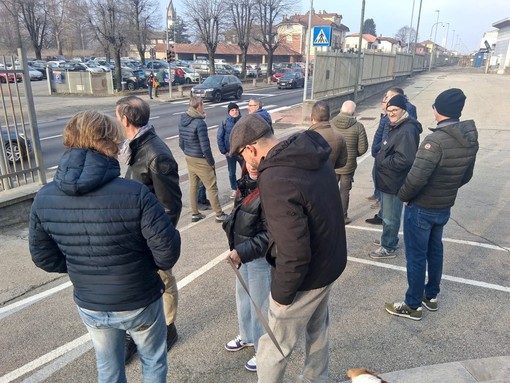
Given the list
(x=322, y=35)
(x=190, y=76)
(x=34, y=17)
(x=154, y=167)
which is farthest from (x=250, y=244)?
(x=34, y=17)

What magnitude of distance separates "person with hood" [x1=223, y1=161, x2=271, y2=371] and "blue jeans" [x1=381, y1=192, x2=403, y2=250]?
2.53 metres

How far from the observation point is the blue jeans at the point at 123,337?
2.13 meters

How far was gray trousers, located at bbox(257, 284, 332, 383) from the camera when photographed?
7.27ft

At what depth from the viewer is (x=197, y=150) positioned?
586cm

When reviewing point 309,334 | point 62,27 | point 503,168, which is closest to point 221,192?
point 309,334

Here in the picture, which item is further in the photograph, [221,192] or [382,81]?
[382,81]

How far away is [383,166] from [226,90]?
22.0 m

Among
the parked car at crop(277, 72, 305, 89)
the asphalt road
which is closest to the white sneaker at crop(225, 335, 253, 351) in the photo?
the asphalt road

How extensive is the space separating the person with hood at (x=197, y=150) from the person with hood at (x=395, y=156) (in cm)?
248

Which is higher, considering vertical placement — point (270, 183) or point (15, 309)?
point (270, 183)

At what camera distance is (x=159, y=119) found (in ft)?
60.4

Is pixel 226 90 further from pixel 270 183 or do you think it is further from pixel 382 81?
pixel 270 183

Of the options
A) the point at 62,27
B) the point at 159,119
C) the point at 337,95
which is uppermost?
the point at 62,27

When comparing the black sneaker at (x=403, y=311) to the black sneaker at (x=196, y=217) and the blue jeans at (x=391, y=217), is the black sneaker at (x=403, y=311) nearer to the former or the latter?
the blue jeans at (x=391, y=217)
